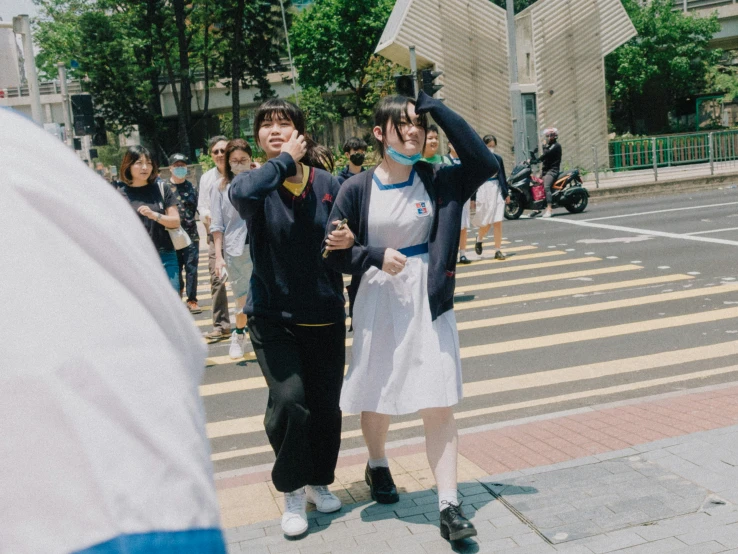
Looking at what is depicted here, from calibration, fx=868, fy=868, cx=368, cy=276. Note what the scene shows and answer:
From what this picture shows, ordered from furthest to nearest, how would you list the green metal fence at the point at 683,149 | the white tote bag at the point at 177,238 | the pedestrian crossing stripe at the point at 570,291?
the green metal fence at the point at 683,149
the pedestrian crossing stripe at the point at 570,291
the white tote bag at the point at 177,238

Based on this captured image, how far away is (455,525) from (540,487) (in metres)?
0.70

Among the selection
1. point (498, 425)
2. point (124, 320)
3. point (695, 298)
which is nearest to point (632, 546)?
point (498, 425)

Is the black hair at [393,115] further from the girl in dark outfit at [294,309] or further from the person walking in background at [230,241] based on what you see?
the person walking in background at [230,241]

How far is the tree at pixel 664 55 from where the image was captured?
38844mm

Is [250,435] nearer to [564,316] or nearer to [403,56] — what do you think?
[564,316]

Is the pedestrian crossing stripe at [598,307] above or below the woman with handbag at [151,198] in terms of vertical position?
below

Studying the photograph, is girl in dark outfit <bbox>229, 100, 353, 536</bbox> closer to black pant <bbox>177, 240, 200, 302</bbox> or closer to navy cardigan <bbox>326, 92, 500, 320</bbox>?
navy cardigan <bbox>326, 92, 500, 320</bbox>

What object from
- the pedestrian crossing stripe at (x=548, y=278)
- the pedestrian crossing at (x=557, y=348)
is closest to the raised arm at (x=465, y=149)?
the pedestrian crossing at (x=557, y=348)

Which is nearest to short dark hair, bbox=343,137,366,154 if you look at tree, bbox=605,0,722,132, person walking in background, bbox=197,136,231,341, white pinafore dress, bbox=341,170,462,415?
person walking in background, bbox=197,136,231,341

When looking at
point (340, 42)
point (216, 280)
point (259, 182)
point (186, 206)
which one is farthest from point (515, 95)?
point (340, 42)

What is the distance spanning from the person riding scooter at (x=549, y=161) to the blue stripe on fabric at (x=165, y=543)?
17540 mm

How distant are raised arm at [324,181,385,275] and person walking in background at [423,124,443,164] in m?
0.39

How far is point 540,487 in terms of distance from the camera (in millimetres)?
4082

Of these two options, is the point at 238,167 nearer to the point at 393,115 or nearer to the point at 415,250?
the point at 393,115
